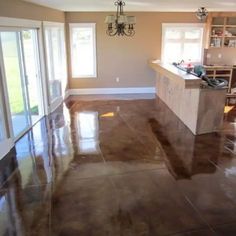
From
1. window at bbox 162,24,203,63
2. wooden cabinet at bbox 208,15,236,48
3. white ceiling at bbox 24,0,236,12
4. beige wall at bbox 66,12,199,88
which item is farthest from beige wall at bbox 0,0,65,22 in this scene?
wooden cabinet at bbox 208,15,236,48

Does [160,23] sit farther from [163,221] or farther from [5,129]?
[163,221]

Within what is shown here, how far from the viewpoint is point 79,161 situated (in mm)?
4176

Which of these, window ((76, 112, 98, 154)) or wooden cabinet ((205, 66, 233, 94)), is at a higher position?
wooden cabinet ((205, 66, 233, 94))

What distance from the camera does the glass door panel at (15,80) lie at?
4.66m

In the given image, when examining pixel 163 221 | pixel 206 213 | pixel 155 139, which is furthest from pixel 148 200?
pixel 155 139

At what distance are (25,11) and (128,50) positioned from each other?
3914mm

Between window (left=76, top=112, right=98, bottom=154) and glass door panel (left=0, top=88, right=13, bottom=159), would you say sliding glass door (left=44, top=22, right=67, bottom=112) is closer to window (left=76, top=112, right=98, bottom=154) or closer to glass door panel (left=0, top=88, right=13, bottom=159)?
window (left=76, top=112, right=98, bottom=154)

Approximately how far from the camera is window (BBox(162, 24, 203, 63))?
827 cm

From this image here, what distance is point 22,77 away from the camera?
5.27 metres

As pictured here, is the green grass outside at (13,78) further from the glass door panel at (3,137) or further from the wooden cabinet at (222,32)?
the wooden cabinet at (222,32)

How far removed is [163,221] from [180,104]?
372 centimetres

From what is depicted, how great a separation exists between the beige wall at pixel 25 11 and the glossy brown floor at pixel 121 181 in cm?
227

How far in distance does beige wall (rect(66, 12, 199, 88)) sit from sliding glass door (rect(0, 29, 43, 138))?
2.59 metres

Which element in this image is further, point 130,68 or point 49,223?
point 130,68
